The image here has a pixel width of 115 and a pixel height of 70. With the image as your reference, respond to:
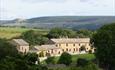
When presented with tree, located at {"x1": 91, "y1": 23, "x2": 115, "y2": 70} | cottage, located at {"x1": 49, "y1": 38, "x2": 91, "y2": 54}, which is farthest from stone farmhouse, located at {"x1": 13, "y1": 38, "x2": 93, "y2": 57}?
tree, located at {"x1": 91, "y1": 23, "x2": 115, "y2": 70}

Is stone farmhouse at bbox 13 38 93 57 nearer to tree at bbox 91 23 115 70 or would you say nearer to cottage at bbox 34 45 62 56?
cottage at bbox 34 45 62 56

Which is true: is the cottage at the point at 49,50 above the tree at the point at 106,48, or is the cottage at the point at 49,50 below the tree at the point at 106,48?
below

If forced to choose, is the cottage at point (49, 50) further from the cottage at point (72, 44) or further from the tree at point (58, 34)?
the tree at point (58, 34)

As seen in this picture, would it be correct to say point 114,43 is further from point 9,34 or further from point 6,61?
point 9,34

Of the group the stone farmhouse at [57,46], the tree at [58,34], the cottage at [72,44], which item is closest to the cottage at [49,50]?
the stone farmhouse at [57,46]

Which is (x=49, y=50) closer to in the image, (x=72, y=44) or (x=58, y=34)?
(x=72, y=44)

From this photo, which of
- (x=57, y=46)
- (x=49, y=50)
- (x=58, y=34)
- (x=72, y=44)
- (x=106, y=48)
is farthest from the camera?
(x=58, y=34)

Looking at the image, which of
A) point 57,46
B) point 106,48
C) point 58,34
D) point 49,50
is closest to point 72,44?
point 57,46
